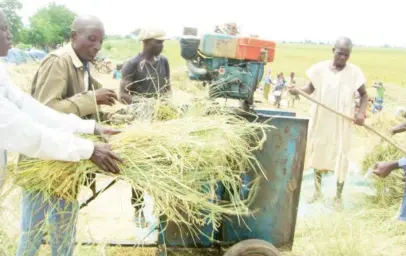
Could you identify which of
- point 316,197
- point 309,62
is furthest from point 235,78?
point 309,62

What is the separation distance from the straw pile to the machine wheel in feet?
8.48

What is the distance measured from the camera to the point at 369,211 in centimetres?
495

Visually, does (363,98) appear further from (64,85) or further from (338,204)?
(64,85)

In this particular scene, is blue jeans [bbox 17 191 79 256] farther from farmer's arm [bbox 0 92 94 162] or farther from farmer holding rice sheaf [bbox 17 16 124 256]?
farmer's arm [bbox 0 92 94 162]

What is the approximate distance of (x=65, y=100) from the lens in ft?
9.18

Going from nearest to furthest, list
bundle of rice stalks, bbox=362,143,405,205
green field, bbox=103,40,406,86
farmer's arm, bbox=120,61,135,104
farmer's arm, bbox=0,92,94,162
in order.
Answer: farmer's arm, bbox=0,92,94,162, farmer's arm, bbox=120,61,135,104, bundle of rice stalks, bbox=362,143,405,205, green field, bbox=103,40,406,86

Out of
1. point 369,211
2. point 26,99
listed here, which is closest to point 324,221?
point 369,211

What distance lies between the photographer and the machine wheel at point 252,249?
3.05 meters

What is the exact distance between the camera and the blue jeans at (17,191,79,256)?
8.72 feet

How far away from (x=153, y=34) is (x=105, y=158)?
238 centimetres

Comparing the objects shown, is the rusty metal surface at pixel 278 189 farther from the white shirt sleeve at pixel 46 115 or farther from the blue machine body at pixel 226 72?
the white shirt sleeve at pixel 46 115

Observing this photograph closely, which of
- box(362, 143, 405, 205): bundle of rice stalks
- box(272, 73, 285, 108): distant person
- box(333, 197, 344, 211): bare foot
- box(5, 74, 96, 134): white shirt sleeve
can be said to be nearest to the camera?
box(5, 74, 96, 134): white shirt sleeve

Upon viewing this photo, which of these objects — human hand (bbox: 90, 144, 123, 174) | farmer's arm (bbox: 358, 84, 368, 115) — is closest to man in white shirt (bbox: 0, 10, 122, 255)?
human hand (bbox: 90, 144, 123, 174)

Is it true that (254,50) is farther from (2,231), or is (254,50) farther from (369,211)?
(369,211)
